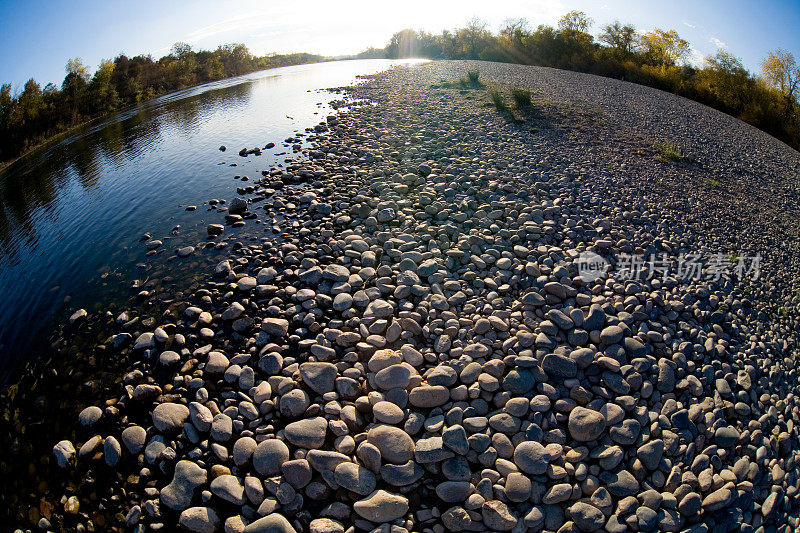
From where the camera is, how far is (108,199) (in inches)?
386

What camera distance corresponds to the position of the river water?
5910 millimetres

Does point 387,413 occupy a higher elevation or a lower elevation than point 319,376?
lower

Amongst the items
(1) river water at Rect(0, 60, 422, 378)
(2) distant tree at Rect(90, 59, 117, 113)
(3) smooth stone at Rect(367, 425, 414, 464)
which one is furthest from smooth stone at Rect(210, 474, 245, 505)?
(2) distant tree at Rect(90, 59, 117, 113)

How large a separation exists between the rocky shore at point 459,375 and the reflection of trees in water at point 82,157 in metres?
8.03

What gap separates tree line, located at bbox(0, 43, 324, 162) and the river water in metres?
2.36

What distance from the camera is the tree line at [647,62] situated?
18031 mm

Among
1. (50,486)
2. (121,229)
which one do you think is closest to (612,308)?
(50,486)

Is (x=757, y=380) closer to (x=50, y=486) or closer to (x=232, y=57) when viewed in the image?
(x=50, y=486)

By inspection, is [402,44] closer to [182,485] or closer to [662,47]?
[662,47]

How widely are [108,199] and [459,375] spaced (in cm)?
1125

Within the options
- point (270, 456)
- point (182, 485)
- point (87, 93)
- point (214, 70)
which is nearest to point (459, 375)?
point (270, 456)

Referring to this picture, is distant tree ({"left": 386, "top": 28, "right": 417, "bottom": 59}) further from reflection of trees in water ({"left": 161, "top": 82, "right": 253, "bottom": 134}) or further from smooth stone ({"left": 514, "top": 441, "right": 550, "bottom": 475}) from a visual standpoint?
smooth stone ({"left": 514, "top": 441, "right": 550, "bottom": 475})

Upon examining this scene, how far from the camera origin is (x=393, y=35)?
211 ft

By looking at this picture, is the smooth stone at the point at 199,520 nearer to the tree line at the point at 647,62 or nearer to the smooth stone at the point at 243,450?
the smooth stone at the point at 243,450
